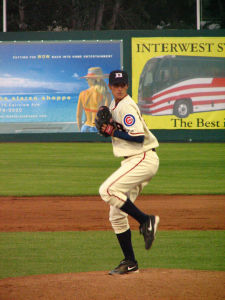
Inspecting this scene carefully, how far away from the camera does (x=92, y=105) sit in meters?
22.0

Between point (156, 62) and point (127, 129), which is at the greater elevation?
point (156, 62)

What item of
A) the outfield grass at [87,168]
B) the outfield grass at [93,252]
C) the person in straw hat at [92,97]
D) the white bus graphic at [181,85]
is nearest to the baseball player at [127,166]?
the outfield grass at [93,252]

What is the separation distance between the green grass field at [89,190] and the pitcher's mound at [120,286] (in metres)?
0.54

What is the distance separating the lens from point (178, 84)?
22.2m

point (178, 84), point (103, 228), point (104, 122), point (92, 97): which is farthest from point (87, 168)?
point (104, 122)

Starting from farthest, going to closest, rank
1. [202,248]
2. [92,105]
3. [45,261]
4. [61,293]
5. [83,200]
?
[92,105], [83,200], [202,248], [45,261], [61,293]

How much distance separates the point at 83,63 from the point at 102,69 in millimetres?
671

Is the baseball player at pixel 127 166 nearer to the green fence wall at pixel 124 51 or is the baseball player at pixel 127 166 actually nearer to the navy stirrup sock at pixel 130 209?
Answer: the navy stirrup sock at pixel 130 209

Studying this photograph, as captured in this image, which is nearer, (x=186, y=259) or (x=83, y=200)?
(x=186, y=259)

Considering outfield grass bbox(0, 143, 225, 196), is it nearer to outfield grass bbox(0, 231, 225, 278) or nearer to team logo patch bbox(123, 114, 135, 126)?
outfield grass bbox(0, 231, 225, 278)

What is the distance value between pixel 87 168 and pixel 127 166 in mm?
9937

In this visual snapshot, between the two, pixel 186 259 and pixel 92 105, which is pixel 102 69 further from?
pixel 186 259

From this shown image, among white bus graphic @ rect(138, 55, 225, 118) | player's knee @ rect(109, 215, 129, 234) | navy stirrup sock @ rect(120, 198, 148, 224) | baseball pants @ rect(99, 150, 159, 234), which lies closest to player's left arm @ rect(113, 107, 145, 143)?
baseball pants @ rect(99, 150, 159, 234)

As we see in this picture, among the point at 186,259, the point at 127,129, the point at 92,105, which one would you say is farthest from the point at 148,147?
the point at 92,105
